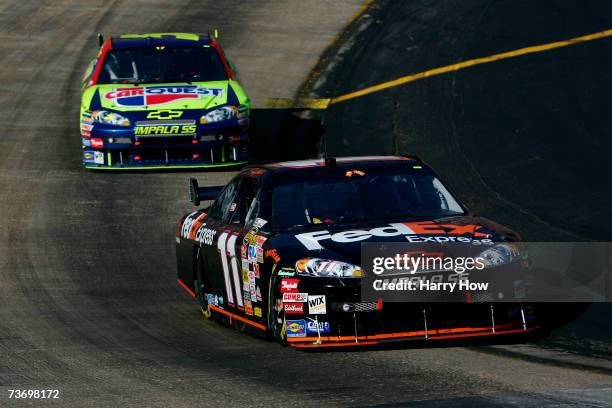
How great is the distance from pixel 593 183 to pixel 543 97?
13.9 feet

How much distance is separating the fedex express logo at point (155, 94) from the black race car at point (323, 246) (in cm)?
602

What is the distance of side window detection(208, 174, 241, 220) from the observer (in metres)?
10.9

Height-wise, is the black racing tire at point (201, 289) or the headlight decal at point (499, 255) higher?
the headlight decal at point (499, 255)

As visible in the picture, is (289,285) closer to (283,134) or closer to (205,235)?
(205,235)

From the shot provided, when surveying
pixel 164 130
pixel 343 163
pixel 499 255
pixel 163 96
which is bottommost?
pixel 164 130

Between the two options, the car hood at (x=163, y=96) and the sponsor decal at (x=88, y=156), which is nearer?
the car hood at (x=163, y=96)

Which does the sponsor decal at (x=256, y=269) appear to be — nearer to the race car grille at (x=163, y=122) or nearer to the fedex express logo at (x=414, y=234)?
the fedex express logo at (x=414, y=234)

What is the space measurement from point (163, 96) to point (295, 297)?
8.97 m

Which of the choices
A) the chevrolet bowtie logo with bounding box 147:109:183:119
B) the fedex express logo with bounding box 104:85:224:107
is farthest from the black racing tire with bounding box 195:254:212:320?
the fedex express logo with bounding box 104:85:224:107

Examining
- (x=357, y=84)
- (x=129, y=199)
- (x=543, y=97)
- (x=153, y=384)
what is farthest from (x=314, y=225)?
(x=357, y=84)

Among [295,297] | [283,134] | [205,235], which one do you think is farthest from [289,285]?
[283,134]

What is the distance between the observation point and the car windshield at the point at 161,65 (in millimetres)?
18062

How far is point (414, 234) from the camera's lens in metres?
9.16

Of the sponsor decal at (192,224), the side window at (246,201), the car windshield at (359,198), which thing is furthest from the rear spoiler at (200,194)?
the car windshield at (359,198)
